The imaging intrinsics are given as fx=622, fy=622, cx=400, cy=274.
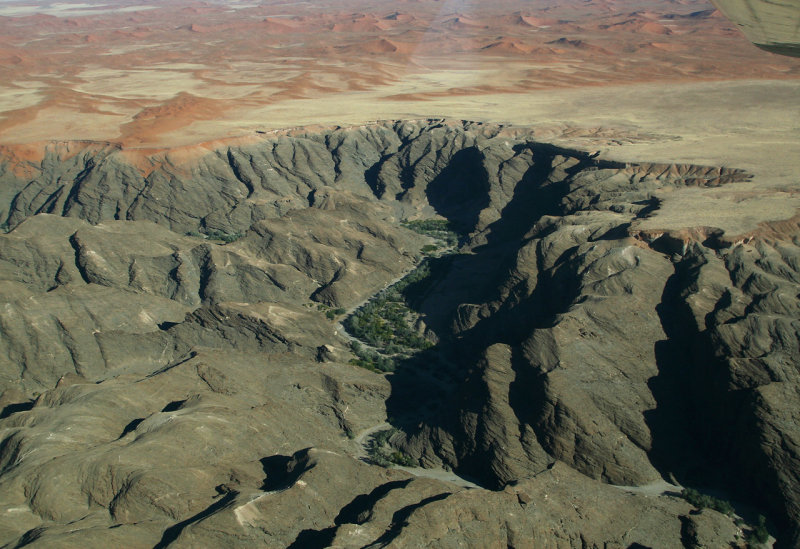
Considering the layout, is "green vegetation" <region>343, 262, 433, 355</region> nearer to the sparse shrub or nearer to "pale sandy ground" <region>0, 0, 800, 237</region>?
the sparse shrub

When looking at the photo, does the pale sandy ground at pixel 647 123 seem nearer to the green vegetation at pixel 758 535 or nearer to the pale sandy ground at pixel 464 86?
the pale sandy ground at pixel 464 86

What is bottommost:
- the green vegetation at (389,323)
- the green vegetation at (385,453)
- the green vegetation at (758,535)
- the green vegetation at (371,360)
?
the green vegetation at (389,323)

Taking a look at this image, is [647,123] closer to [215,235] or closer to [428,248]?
[428,248]

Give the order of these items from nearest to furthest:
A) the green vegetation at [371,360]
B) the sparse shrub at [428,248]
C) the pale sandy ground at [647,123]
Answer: the green vegetation at [371,360] < the pale sandy ground at [647,123] < the sparse shrub at [428,248]

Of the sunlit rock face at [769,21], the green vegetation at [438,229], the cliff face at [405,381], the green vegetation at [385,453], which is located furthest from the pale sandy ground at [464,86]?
the sunlit rock face at [769,21]

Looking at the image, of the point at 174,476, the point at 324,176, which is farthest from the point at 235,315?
the point at 324,176

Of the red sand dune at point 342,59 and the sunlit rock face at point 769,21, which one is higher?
the sunlit rock face at point 769,21

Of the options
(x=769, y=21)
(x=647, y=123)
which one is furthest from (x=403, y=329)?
(x=647, y=123)
